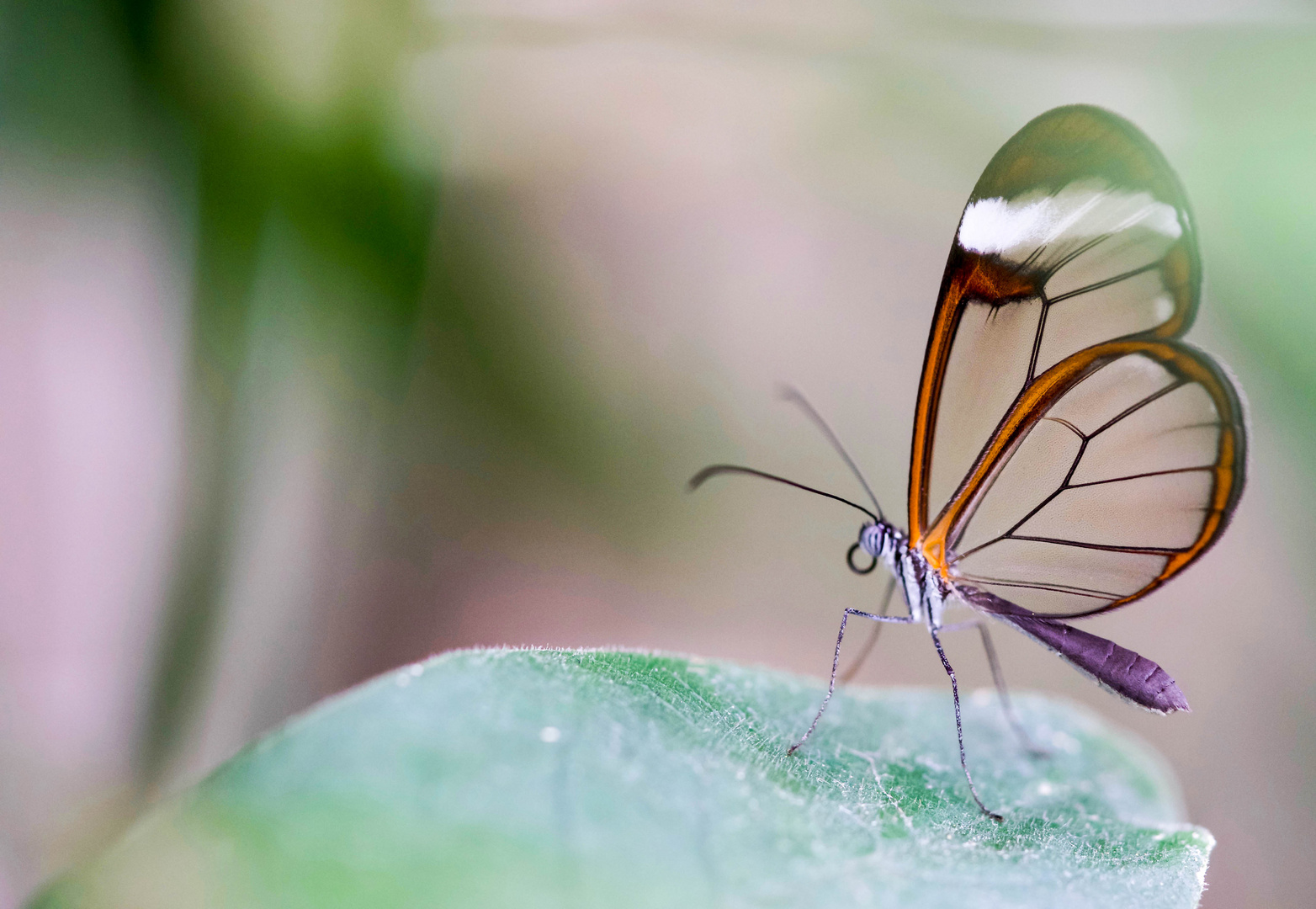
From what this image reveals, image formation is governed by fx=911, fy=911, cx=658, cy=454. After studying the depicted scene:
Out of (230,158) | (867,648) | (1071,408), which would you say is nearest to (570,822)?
(1071,408)

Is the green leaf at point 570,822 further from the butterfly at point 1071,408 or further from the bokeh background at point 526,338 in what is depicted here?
the bokeh background at point 526,338

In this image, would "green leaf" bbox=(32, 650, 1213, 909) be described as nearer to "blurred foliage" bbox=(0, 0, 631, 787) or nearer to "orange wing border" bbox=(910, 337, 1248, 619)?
"orange wing border" bbox=(910, 337, 1248, 619)

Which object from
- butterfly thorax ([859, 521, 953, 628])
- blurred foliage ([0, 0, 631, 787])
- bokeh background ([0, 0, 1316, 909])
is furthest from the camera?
bokeh background ([0, 0, 1316, 909])

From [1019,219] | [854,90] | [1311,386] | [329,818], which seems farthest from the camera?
[854,90]

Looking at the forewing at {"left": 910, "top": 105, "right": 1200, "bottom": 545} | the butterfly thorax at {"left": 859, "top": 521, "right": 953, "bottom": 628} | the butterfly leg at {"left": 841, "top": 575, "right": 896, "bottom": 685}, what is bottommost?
the butterfly leg at {"left": 841, "top": 575, "right": 896, "bottom": 685}

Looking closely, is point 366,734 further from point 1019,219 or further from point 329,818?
point 1019,219

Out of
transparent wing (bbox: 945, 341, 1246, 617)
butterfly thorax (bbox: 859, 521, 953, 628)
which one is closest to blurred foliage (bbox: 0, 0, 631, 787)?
butterfly thorax (bbox: 859, 521, 953, 628)

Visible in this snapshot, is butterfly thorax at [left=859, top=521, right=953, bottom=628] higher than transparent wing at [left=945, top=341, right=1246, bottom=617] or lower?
lower

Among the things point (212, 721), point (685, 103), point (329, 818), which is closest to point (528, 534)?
point (212, 721)
